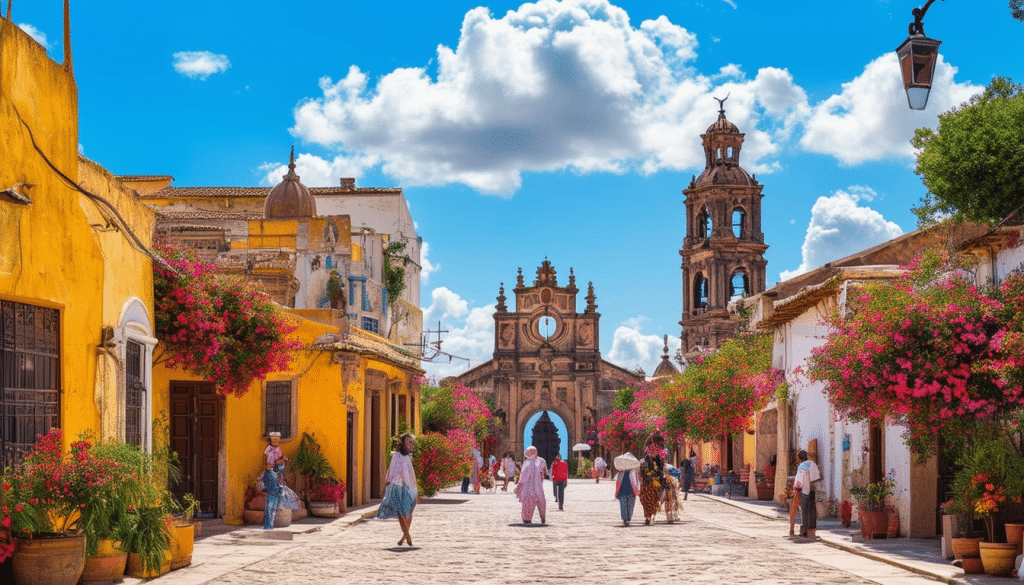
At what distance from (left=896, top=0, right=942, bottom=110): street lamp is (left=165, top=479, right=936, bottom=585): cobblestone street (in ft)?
16.3

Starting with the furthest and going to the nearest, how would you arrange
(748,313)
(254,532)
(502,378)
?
(502,378)
(748,313)
(254,532)

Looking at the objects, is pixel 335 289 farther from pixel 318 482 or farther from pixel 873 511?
pixel 873 511

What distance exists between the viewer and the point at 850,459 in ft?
72.8

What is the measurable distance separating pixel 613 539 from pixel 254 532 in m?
5.19

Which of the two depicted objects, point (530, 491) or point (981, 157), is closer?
point (981, 157)

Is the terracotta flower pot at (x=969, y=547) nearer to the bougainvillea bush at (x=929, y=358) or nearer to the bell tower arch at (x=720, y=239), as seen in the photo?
the bougainvillea bush at (x=929, y=358)

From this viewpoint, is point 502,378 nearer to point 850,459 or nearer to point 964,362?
point 850,459

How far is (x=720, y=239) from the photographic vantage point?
190ft

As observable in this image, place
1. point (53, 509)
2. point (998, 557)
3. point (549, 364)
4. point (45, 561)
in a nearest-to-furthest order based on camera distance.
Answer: point (45, 561) < point (53, 509) < point (998, 557) < point (549, 364)

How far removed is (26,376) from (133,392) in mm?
3118

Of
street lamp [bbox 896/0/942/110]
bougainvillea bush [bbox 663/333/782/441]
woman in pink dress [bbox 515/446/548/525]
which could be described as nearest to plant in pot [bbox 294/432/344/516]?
woman in pink dress [bbox 515/446/548/525]

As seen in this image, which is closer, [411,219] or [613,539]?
[613,539]

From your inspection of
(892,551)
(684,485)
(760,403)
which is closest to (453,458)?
(760,403)

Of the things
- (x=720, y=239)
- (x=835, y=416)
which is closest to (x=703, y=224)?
(x=720, y=239)
